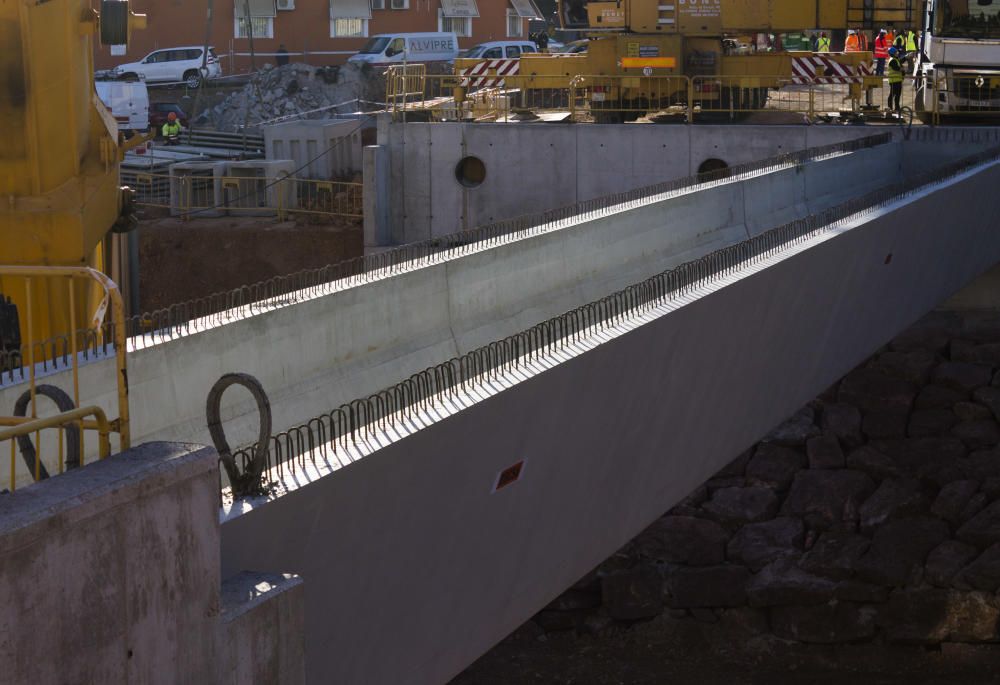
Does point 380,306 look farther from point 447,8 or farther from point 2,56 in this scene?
point 447,8

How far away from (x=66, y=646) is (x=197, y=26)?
A: 40509mm

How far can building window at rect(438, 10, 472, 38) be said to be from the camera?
49.0 metres

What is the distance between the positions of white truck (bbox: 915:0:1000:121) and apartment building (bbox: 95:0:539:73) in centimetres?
2216

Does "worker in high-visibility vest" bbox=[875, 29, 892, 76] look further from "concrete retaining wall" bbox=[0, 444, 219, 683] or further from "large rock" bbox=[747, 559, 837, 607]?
"concrete retaining wall" bbox=[0, 444, 219, 683]

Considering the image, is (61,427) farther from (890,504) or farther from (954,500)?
(954,500)

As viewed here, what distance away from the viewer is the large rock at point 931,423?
20.5m

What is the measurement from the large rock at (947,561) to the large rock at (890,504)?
0.78 metres

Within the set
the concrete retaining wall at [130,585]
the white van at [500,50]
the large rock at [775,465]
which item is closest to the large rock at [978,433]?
the large rock at [775,465]

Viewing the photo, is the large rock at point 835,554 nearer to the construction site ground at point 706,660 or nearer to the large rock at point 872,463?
the construction site ground at point 706,660

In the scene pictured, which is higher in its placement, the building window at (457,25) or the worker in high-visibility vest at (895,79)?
the building window at (457,25)

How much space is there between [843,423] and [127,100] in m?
19.4

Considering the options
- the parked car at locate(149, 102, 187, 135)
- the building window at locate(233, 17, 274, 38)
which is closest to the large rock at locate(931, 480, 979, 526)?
the parked car at locate(149, 102, 187, 135)

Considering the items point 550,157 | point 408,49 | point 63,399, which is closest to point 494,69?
point 550,157

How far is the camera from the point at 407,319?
11609mm
